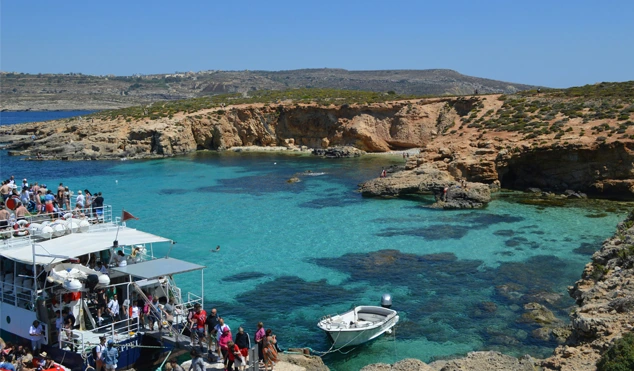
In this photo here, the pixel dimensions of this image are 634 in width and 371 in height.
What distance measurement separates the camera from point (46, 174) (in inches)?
2019

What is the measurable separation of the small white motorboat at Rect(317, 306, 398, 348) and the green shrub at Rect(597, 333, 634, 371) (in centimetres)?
779

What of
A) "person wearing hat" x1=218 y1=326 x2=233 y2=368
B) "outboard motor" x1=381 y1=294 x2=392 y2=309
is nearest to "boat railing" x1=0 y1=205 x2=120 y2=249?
"person wearing hat" x1=218 y1=326 x2=233 y2=368

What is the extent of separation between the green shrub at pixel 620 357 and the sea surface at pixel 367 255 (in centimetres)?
638

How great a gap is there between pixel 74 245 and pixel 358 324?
889cm

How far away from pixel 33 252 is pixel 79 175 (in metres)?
38.7

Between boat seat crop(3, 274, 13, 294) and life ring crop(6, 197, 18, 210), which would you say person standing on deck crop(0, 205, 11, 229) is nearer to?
life ring crop(6, 197, 18, 210)

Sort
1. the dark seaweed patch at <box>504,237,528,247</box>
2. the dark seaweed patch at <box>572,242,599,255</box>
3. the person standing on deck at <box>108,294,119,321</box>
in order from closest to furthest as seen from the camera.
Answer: the person standing on deck at <box>108,294,119,321</box>
the dark seaweed patch at <box>572,242,599,255</box>
the dark seaweed patch at <box>504,237,528,247</box>

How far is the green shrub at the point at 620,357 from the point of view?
10406 millimetres

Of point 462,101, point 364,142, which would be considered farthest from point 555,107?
point 364,142

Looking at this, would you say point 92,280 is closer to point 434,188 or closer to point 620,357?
point 620,357

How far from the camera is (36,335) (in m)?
15.0

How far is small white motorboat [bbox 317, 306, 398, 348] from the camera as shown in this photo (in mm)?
17672

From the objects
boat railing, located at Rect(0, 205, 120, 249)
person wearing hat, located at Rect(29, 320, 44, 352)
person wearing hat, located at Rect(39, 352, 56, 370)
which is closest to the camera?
person wearing hat, located at Rect(39, 352, 56, 370)

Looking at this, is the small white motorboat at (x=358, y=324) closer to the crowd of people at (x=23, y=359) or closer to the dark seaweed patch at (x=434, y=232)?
the crowd of people at (x=23, y=359)
